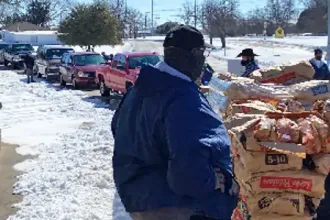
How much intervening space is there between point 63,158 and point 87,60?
14.9m

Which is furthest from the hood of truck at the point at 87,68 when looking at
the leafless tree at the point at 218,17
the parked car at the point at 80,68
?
the leafless tree at the point at 218,17

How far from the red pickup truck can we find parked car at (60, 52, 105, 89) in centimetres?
289

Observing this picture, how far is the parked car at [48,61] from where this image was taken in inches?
1105

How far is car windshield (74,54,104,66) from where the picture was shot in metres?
23.8

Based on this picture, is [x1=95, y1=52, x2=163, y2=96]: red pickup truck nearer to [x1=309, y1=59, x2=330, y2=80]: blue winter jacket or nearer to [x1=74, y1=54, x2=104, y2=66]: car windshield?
[x1=74, y1=54, x2=104, y2=66]: car windshield

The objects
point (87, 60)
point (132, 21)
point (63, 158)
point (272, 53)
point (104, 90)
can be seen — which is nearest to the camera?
point (63, 158)

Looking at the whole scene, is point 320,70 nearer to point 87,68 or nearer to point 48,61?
point 87,68

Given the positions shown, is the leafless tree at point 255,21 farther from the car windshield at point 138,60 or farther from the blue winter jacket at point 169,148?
the blue winter jacket at point 169,148

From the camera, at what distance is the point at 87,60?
2408cm

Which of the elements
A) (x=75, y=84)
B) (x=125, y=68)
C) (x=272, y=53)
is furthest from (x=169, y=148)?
(x=272, y=53)

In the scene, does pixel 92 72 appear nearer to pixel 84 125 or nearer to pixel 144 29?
pixel 84 125

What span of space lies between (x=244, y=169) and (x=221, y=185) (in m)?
2.12

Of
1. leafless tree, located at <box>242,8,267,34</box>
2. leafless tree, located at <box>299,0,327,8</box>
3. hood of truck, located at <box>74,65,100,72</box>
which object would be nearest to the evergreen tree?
leafless tree, located at <box>242,8,267,34</box>

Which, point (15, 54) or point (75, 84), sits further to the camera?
point (15, 54)
